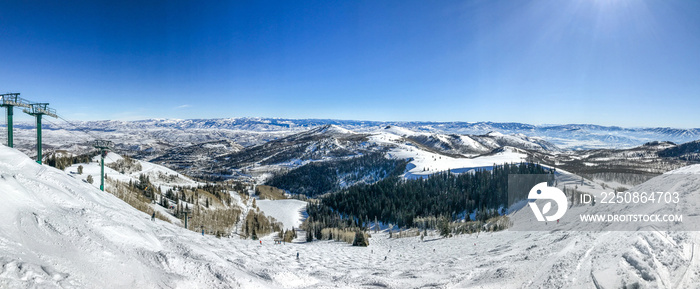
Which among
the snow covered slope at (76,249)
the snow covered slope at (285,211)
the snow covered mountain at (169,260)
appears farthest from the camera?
the snow covered slope at (285,211)

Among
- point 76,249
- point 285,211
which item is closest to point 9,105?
point 76,249

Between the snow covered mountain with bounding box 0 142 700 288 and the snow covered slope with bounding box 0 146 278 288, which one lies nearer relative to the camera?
the snow covered slope with bounding box 0 146 278 288

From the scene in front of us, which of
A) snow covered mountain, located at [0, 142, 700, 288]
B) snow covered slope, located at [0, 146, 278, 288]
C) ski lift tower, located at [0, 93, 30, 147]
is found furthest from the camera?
ski lift tower, located at [0, 93, 30, 147]

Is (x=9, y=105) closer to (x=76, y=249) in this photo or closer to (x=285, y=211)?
(x=76, y=249)

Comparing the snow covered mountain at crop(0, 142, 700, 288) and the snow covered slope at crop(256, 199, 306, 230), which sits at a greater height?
the snow covered mountain at crop(0, 142, 700, 288)

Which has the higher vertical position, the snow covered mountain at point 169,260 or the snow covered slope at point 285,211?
the snow covered mountain at point 169,260

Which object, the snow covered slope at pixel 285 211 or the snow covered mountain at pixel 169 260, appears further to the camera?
the snow covered slope at pixel 285 211

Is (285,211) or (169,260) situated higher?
(169,260)

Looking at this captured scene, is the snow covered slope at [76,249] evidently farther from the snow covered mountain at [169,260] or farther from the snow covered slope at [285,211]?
the snow covered slope at [285,211]

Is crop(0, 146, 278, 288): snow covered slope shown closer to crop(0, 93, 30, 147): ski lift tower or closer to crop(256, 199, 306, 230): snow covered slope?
crop(0, 93, 30, 147): ski lift tower

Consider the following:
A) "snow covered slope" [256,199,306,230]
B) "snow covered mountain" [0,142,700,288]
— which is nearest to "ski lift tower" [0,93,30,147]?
"snow covered mountain" [0,142,700,288]

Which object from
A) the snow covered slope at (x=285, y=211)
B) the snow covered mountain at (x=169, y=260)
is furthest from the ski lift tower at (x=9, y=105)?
the snow covered slope at (x=285, y=211)

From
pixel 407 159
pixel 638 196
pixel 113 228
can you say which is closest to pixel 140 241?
pixel 113 228
